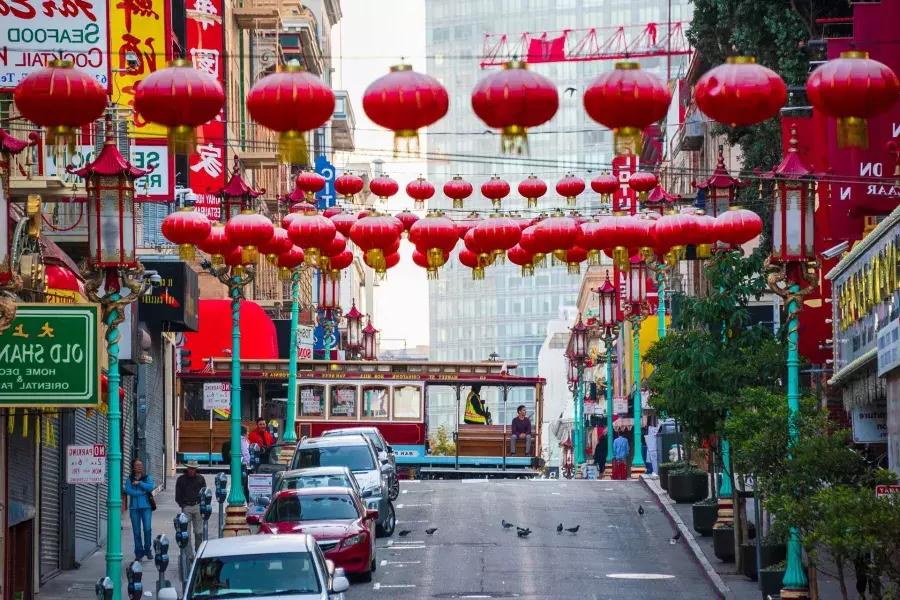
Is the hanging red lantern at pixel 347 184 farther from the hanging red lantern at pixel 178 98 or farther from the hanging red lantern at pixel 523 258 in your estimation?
the hanging red lantern at pixel 178 98

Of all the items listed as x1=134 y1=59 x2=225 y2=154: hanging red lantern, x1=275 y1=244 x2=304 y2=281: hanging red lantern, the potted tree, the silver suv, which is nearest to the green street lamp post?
x1=275 y1=244 x2=304 y2=281: hanging red lantern

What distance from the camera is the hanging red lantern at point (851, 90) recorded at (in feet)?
48.1

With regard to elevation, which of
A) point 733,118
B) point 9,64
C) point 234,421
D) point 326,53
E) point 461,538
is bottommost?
point 461,538

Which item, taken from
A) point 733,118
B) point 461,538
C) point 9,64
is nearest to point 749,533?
point 461,538

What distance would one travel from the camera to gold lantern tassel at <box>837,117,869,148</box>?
48.1 feet

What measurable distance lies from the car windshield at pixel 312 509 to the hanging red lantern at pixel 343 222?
457 centimetres

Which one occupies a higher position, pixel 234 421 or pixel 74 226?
pixel 74 226

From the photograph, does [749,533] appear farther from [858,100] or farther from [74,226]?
[858,100]

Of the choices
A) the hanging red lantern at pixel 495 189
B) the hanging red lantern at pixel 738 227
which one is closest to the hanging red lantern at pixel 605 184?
the hanging red lantern at pixel 495 189

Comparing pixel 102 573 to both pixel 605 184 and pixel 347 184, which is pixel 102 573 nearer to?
pixel 347 184

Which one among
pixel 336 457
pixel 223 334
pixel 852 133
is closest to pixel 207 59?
pixel 223 334

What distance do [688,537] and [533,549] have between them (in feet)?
12.2

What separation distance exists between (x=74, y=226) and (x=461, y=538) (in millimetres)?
9657

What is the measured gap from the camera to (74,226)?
3209 cm
